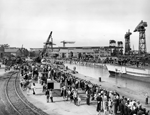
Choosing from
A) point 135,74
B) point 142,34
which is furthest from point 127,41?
point 135,74

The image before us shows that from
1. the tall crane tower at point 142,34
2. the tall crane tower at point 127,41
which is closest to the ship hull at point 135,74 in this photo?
the tall crane tower at point 142,34

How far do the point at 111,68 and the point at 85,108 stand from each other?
42545mm

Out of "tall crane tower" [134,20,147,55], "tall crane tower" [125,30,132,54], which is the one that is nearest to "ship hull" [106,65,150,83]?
"tall crane tower" [134,20,147,55]

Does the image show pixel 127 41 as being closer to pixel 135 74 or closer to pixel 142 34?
pixel 142 34

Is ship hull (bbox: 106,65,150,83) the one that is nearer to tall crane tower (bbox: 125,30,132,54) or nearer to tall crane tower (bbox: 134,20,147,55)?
tall crane tower (bbox: 134,20,147,55)

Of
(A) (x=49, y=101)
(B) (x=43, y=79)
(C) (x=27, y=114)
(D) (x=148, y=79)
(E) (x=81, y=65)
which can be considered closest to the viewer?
(C) (x=27, y=114)

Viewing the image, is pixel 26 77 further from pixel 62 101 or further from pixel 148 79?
pixel 148 79

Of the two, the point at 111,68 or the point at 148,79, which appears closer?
the point at 148,79

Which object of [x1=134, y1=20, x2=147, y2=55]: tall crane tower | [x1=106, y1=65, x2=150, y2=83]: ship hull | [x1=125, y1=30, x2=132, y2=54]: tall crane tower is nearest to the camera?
[x1=106, y1=65, x2=150, y2=83]: ship hull

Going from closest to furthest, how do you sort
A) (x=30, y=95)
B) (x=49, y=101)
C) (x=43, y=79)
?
(x=49, y=101)
(x=30, y=95)
(x=43, y=79)

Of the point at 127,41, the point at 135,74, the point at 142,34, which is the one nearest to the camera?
the point at 135,74

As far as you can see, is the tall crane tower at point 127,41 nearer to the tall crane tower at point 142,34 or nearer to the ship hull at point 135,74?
the tall crane tower at point 142,34

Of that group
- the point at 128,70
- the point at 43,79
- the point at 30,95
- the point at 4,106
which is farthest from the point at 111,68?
the point at 4,106

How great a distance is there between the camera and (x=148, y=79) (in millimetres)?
42906
